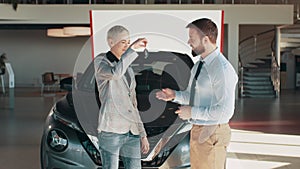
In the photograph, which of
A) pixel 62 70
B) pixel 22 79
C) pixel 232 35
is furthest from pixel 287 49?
pixel 22 79

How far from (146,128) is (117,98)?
609mm

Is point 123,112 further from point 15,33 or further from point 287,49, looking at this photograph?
point 15,33

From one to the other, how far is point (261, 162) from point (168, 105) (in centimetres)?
246

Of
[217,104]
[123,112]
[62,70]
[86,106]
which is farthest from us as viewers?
[62,70]

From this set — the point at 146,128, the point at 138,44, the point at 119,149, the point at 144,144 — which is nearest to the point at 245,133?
the point at 146,128

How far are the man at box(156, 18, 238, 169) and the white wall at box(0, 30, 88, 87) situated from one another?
48.7 feet

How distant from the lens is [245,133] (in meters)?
7.25

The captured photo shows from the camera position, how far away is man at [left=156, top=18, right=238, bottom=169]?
2.12 m

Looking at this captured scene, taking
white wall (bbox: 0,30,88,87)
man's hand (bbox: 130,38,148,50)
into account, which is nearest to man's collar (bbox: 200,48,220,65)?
man's hand (bbox: 130,38,148,50)

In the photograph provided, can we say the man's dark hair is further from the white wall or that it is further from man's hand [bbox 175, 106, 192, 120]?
the white wall

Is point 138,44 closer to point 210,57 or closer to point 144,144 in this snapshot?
point 210,57

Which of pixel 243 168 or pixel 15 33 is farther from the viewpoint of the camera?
pixel 15 33

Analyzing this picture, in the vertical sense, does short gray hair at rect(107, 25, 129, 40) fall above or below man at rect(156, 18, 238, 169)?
above

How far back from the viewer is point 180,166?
3.20m
